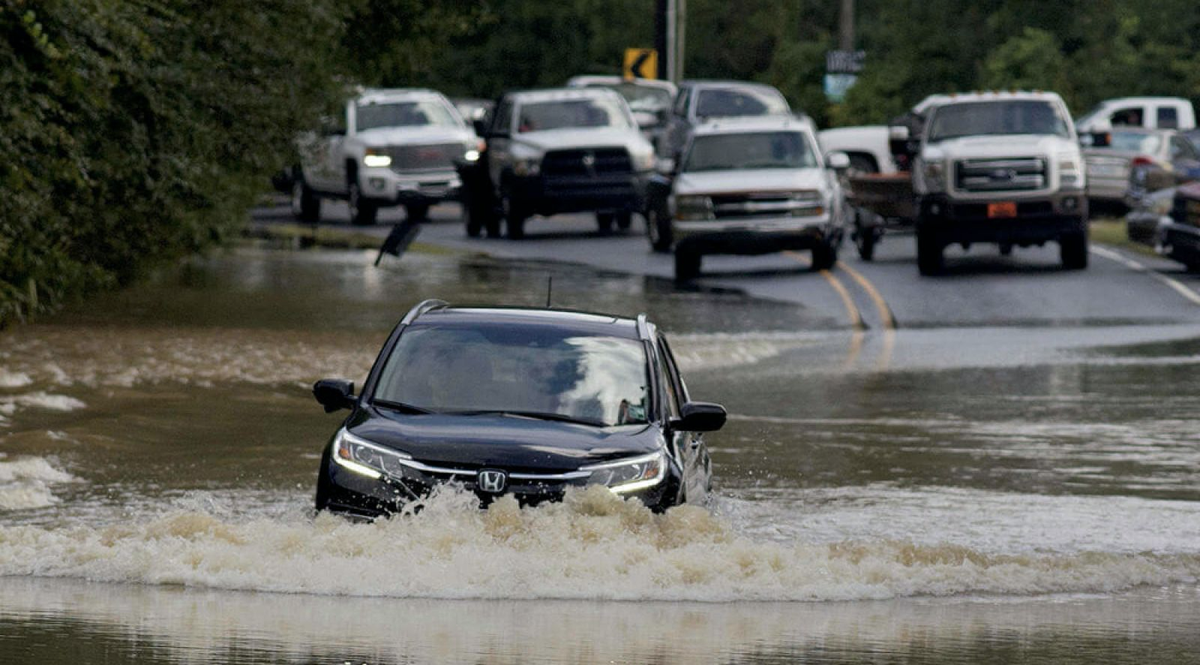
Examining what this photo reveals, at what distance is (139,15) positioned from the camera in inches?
794

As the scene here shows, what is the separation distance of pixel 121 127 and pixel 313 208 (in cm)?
2358

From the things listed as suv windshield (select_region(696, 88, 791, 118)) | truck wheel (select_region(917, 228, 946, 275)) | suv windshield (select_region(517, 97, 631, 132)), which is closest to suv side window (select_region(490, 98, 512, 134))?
suv windshield (select_region(517, 97, 631, 132))

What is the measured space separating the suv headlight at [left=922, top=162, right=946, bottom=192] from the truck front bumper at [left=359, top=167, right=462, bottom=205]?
11.5 m

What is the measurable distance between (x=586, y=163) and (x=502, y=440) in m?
27.8

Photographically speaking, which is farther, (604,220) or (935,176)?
(604,220)

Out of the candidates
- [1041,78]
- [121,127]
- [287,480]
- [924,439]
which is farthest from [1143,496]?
[1041,78]

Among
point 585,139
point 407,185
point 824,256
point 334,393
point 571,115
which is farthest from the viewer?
point 407,185

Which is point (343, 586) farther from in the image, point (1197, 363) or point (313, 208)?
point (313, 208)

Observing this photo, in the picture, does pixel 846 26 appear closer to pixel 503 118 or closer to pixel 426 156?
pixel 426 156

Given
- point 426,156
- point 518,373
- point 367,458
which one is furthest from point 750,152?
point 367,458

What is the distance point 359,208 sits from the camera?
43625 mm

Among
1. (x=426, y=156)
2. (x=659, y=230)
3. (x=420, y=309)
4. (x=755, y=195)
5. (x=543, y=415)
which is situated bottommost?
(x=659, y=230)

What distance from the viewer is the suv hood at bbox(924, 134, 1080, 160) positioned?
32.5m

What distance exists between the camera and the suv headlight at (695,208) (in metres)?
32.8
